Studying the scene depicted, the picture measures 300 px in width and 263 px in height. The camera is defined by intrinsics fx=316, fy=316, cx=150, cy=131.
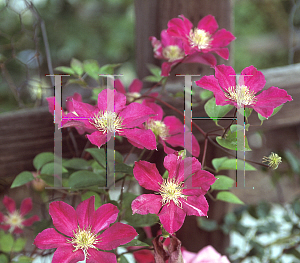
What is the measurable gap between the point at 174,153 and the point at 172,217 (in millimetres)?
64

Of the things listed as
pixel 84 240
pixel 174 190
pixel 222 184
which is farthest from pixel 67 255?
pixel 222 184

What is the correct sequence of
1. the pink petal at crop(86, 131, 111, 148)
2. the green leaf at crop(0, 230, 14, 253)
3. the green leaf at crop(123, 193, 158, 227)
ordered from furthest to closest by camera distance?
the green leaf at crop(0, 230, 14, 253) < the green leaf at crop(123, 193, 158, 227) < the pink petal at crop(86, 131, 111, 148)

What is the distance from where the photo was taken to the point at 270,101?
0.33 metres

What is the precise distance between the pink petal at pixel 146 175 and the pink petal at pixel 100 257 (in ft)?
0.24

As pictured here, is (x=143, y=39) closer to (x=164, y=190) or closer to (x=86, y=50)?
(x=164, y=190)

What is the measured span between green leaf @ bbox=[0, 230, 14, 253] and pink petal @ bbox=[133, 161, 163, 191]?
13.9 inches

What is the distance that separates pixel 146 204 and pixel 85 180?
4.6 inches

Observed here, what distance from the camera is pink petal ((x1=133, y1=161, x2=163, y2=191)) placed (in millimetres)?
301

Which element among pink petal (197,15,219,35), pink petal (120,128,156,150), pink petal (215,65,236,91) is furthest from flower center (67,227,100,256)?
pink petal (197,15,219,35)

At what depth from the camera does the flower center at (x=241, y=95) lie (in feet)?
1.07

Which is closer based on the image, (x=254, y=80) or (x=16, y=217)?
(x=254, y=80)

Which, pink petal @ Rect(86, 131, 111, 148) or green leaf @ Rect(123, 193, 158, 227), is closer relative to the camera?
pink petal @ Rect(86, 131, 111, 148)

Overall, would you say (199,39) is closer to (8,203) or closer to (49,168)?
(49,168)

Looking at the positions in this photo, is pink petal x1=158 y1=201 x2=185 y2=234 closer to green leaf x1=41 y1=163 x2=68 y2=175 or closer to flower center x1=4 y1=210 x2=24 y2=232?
green leaf x1=41 y1=163 x2=68 y2=175
